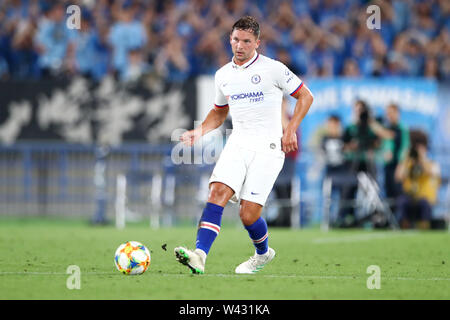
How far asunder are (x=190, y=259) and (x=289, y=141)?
1566 millimetres

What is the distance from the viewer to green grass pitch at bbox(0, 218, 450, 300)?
25.0 ft

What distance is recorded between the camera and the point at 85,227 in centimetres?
1775

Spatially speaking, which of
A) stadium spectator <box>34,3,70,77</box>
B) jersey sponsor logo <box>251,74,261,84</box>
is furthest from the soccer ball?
stadium spectator <box>34,3,70,77</box>

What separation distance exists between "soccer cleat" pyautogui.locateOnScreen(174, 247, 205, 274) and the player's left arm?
4.75ft

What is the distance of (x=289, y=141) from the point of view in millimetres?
8883

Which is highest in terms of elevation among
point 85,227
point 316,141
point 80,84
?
point 80,84

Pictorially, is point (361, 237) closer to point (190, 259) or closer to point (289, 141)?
point (289, 141)

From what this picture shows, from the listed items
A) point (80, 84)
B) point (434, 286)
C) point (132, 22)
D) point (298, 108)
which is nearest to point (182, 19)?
point (132, 22)

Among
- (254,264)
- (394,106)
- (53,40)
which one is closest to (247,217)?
(254,264)

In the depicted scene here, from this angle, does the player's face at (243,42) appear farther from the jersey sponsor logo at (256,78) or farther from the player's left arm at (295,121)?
the player's left arm at (295,121)

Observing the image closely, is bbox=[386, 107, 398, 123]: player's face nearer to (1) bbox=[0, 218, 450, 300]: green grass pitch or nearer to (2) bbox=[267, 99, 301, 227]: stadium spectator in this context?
(2) bbox=[267, 99, 301, 227]: stadium spectator

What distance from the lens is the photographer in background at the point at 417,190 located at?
1812 centimetres
